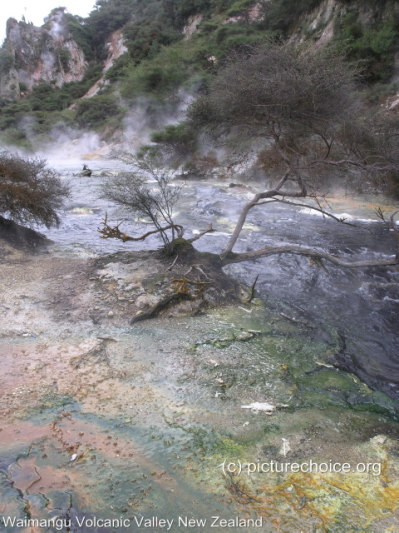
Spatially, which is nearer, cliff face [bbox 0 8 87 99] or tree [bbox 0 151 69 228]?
tree [bbox 0 151 69 228]

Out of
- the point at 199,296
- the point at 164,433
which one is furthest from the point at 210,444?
the point at 199,296

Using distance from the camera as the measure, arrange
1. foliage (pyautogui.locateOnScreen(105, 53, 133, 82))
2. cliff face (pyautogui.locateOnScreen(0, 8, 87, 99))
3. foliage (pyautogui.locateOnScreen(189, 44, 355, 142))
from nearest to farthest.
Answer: foliage (pyautogui.locateOnScreen(189, 44, 355, 142))
foliage (pyautogui.locateOnScreen(105, 53, 133, 82))
cliff face (pyautogui.locateOnScreen(0, 8, 87, 99))

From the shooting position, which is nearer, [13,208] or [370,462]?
[370,462]

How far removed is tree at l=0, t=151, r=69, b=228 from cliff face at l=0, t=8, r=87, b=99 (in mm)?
47263

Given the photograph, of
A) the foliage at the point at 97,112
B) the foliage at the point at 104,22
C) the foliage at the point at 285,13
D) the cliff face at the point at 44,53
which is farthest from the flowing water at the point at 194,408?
the foliage at the point at 104,22

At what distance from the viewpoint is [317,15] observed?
24.8 metres

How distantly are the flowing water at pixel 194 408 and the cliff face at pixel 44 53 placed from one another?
5050cm

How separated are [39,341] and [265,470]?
3056mm

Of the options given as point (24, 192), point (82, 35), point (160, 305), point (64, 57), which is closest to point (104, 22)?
point (82, 35)

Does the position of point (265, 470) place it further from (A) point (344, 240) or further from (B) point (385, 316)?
(A) point (344, 240)

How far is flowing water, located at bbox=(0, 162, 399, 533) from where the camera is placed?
2.66 m

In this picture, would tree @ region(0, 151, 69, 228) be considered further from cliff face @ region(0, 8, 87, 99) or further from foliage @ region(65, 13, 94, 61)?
foliage @ region(65, 13, 94, 61)

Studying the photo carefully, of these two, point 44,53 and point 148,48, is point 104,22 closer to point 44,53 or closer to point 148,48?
point 44,53
